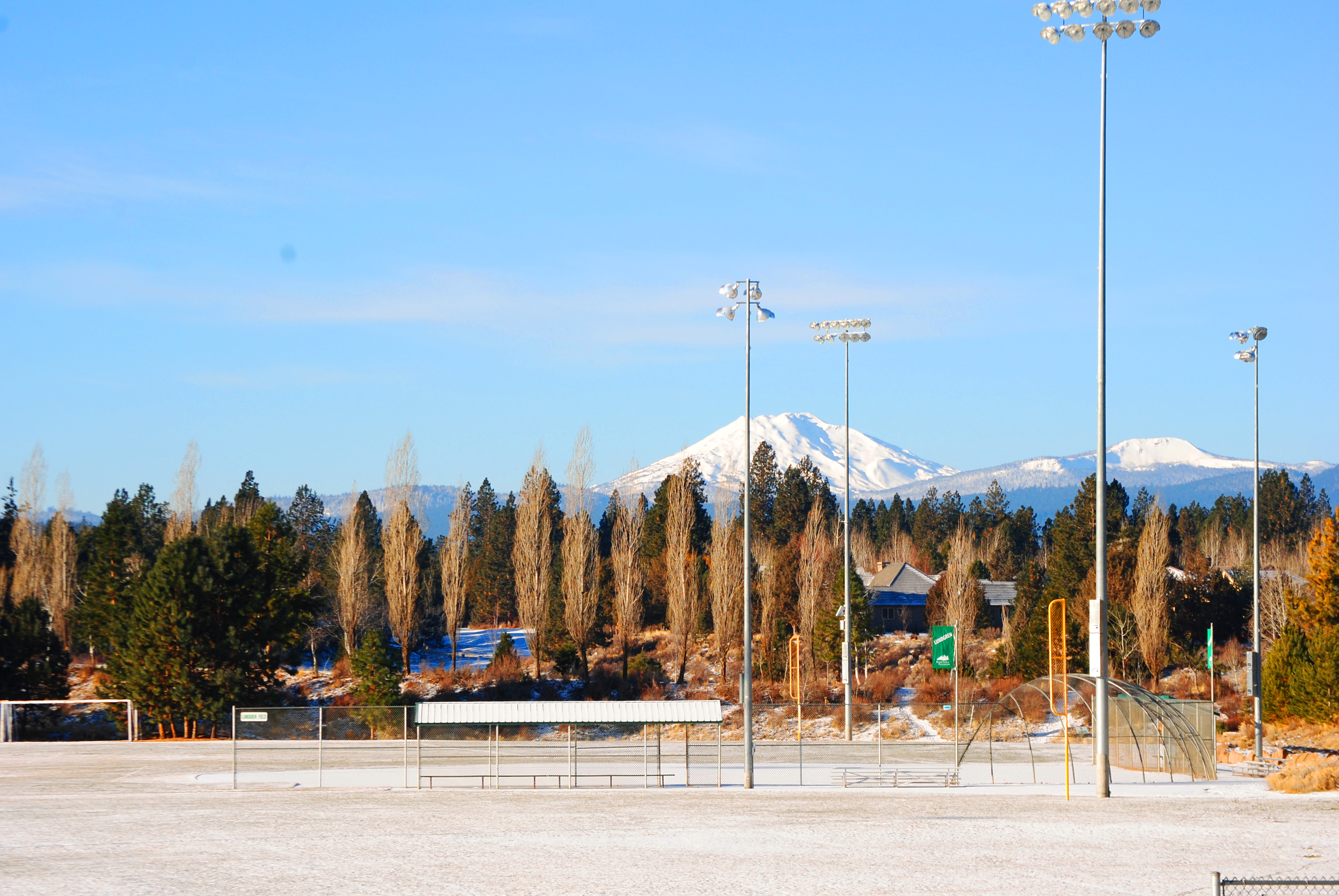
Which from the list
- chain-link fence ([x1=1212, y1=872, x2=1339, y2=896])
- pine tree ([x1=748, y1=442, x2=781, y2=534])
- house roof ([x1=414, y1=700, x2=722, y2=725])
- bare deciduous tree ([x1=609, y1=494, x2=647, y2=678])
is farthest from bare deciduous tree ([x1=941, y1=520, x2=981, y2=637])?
chain-link fence ([x1=1212, y1=872, x2=1339, y2=896])

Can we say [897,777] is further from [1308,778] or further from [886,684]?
[886,684]

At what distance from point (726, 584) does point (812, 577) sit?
6.11m

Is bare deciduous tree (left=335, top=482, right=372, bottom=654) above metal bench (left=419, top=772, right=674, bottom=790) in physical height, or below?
above

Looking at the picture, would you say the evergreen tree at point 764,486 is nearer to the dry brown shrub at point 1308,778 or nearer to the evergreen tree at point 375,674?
the evergreen tree at point 375,674

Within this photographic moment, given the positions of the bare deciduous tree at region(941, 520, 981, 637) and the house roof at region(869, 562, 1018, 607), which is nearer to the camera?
the bare deciduous tree at region(941, 520, 981, 637)

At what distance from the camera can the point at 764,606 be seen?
73625mm

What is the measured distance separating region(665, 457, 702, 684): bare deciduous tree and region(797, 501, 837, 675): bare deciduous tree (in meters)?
6.14

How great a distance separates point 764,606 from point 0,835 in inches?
2172

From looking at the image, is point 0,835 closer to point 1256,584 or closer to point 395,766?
point 395,766

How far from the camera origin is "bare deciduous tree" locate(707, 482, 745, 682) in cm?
6806

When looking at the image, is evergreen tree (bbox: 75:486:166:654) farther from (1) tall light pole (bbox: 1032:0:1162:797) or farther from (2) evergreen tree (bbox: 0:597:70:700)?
(1) tall light pole (bbox: 1032:0:1162:797)

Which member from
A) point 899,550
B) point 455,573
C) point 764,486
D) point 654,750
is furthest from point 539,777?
point 899,550

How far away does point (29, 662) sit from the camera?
57.3 m

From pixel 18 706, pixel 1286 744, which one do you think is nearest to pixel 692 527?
pixel 18 706
